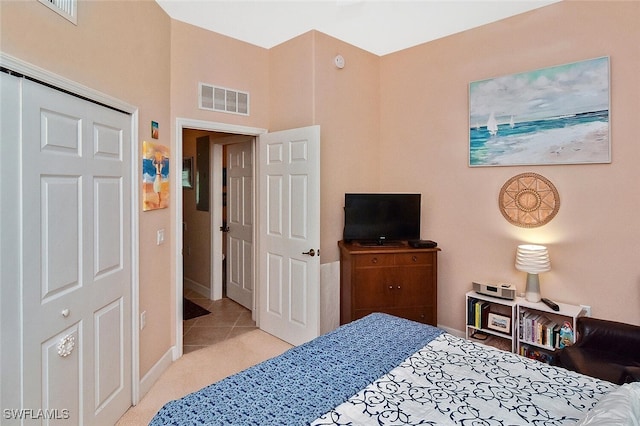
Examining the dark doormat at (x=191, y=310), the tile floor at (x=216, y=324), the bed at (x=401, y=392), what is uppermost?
the bed at (x=401, y=392)

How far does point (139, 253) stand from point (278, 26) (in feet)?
7.76

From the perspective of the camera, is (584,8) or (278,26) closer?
(584,8)

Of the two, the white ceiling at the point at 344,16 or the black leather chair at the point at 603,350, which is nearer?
the black leather chair at the point at 603,350

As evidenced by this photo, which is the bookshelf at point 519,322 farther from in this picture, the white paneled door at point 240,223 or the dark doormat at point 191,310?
the dark doormat at point 191,310

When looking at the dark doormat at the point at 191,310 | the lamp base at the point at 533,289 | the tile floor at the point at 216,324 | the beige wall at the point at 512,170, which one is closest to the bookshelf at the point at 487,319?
the lamp base at the point at 533,289

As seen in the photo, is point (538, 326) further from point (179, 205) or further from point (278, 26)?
point (278, 26)

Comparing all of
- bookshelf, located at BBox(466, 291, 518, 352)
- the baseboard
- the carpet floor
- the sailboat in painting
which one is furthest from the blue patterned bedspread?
the sailboat in painting

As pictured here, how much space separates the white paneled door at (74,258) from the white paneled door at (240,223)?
2.01 metres

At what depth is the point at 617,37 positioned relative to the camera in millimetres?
2641

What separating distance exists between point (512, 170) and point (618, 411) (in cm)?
245

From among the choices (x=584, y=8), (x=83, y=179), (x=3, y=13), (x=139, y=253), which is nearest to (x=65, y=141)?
(x=83, y=179)

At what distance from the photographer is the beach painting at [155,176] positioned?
2564 millimetres

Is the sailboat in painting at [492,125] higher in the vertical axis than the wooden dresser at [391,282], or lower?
higher

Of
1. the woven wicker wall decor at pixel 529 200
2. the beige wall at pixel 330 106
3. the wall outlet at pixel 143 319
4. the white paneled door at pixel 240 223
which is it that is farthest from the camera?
the white paneled door at pixel 240 223
